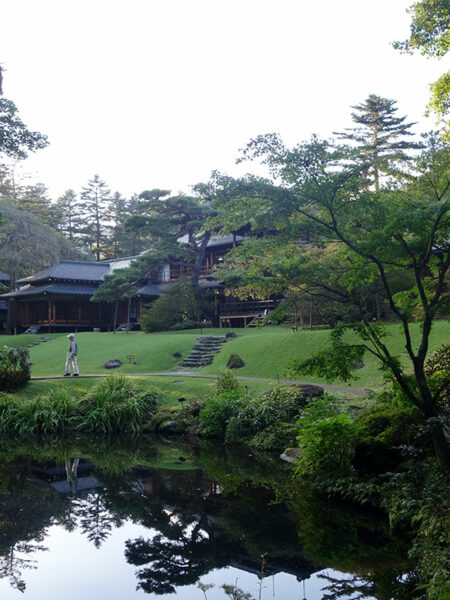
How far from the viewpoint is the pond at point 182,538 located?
5.03m

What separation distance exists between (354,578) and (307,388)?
784cm

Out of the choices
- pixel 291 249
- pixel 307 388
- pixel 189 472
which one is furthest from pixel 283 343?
pixel 291 249

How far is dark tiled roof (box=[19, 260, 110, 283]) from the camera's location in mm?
36594

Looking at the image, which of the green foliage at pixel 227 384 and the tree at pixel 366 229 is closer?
the tree at pixel 366 229

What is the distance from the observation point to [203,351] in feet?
77.3

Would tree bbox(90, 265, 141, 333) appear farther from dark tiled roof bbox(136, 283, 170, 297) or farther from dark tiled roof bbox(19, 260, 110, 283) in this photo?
dark tiled roof bbox(19, 260, 110, 283)

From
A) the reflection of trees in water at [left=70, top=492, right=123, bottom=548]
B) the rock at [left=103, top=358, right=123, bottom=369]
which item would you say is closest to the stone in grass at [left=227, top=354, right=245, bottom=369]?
the rock at [left=103, top=358, right=123, bottom=369]

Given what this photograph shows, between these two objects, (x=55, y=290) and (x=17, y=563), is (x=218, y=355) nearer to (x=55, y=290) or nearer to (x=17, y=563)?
(x=17, y=563)

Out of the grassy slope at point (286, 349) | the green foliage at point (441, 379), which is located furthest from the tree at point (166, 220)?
the green foliage at point (441, 379)

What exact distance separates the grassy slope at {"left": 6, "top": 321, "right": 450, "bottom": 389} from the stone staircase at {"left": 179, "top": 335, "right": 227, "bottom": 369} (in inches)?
14.8

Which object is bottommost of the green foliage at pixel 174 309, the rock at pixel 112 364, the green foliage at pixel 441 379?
the rock at pixel 112 364

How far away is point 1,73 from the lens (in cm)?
Answer: 1911

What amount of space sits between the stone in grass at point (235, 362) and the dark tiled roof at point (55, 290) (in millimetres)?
19726

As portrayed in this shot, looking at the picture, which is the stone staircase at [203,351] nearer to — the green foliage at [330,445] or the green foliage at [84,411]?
the green foliage at [84,411]
